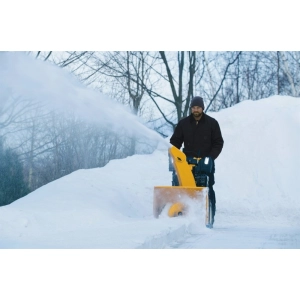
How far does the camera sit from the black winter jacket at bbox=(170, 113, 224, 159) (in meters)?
6.99

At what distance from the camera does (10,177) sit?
9.52 m

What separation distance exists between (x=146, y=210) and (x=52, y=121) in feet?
6.55

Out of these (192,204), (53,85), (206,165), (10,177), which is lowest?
(10,177)

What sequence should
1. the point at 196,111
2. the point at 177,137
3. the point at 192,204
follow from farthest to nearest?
1. the point at 177,137
2. the point at 196,111
3. the point at 192,204

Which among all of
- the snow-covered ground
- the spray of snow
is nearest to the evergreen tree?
the snow-covered ground

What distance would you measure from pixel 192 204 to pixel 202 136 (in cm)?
88

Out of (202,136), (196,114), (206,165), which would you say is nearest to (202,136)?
(202,136)

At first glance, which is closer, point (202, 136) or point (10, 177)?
point (202, 136)

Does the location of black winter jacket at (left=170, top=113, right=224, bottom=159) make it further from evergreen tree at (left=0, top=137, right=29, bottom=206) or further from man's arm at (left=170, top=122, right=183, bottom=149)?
evergreen tree at (left=0, top=137, right=29, bottom=206)

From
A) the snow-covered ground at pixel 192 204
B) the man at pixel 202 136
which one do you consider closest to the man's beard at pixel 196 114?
the man at pixel 202 136

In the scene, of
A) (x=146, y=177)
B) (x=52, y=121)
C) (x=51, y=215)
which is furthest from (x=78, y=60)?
(x=51, y=215)

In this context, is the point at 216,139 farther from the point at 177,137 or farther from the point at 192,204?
the point at 192,204

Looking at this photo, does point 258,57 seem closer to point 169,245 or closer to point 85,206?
point 85,206

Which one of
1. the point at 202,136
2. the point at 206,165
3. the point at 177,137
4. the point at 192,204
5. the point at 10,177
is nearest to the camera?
the point at 192,204
